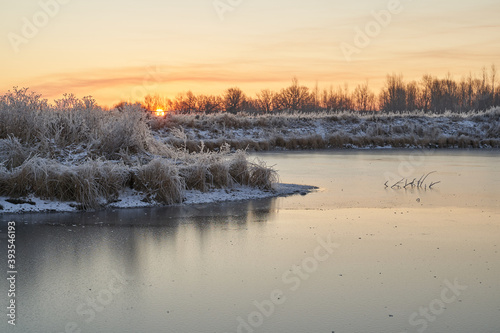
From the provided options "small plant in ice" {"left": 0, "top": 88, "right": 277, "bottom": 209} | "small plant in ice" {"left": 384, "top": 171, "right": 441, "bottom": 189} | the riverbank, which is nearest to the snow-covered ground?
"small plant in ice" {"left": 0, "top": 88, "right": 277, "bottom": 209}

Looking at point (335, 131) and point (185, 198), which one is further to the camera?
point (335, 131)

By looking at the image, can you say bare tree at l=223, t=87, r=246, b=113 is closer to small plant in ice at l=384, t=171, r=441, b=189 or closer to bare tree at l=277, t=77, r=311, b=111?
bare tree at l=277, t=77, r=311, b=111

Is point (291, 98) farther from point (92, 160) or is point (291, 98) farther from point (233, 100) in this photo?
point (92, 160)

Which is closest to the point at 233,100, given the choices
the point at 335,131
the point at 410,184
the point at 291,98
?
the point at 291,98

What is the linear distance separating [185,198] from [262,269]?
18.2 feet

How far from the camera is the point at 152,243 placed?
25.9 ft

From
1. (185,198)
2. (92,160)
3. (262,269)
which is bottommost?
(262,269)

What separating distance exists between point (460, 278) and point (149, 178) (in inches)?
281

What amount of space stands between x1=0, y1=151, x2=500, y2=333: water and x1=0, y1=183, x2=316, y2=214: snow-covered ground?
495 mm

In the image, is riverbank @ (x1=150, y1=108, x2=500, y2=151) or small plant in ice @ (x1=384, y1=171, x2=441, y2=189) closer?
small plant in ice @ (x1=384, y1=171, x2=441, y2=189)

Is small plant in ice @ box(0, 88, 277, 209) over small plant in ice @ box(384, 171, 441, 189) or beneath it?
over

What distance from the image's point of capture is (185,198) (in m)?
11.8

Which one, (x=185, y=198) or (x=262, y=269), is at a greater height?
(x=185, y=198)

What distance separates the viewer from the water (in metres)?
4.97
